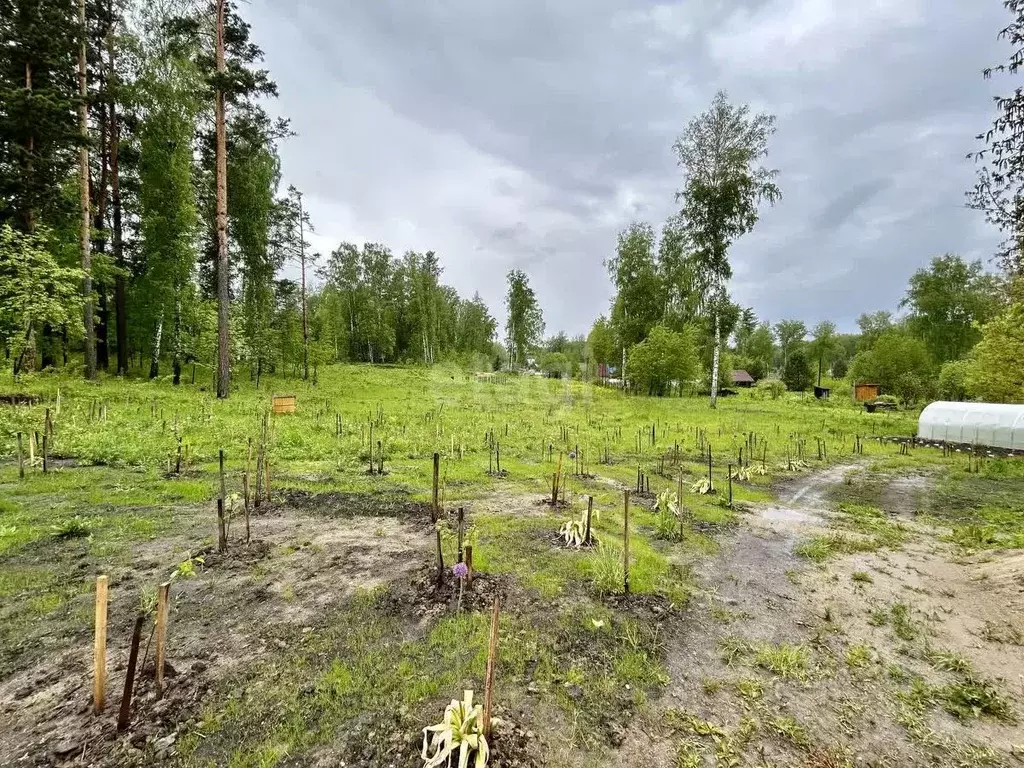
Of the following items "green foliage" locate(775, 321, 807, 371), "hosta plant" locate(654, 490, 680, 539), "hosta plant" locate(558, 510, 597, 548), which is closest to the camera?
"hosta plant" locate(558, 510, 597, 548)

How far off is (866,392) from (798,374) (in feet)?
39.7

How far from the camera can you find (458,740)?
8.54 feet

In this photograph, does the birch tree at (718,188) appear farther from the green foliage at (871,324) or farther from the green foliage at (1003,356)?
the green foliage at (871,324)

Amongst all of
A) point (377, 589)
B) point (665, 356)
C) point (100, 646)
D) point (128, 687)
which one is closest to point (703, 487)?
point (377, 589)

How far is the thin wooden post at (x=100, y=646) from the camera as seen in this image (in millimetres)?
2613

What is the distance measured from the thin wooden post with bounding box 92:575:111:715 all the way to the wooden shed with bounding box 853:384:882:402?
4702 centimetres

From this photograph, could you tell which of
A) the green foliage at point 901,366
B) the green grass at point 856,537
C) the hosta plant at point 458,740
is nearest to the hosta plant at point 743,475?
the green grass at point 856,537

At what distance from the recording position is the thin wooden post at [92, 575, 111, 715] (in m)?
2.61

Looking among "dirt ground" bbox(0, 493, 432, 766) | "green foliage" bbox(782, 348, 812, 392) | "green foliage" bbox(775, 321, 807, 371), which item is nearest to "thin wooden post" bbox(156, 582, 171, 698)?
"dirt ground" bbox(0, 493, 432, 766)

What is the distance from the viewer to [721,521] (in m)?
7.49

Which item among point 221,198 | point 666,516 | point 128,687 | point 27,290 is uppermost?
point 221,198

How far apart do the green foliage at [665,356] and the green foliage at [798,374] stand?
91.1 ft

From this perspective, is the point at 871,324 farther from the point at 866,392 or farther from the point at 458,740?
the point at 458,740

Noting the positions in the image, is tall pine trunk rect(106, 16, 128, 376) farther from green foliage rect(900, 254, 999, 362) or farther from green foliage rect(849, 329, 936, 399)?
green foliage rect(900, 254, 999, 362)
